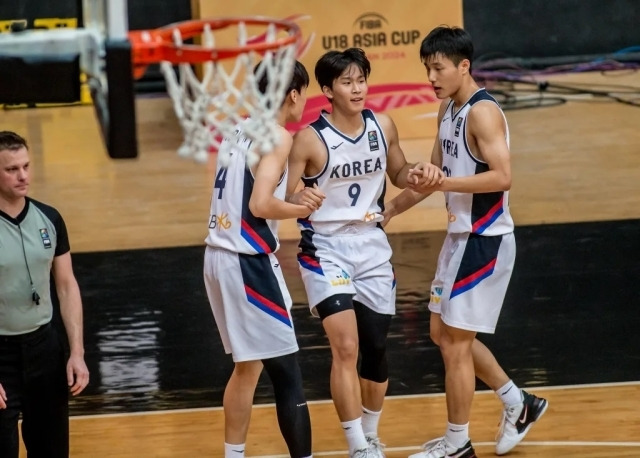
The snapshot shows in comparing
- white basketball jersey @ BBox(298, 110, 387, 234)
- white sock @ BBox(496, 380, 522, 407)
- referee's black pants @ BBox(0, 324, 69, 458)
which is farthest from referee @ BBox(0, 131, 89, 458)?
white sock @ BBox(496, 380, 522, 407)

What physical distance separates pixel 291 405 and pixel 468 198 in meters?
1.31

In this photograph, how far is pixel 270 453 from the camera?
19.0 ft

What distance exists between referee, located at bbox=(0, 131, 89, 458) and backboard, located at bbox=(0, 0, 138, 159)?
871 mm

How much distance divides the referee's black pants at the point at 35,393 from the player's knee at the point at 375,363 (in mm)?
1485

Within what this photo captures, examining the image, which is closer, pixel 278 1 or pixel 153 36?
pixel 153 36

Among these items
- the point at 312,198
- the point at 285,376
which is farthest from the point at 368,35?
the point at 285,376

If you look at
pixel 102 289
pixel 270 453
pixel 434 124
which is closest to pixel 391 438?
pixel 270 453

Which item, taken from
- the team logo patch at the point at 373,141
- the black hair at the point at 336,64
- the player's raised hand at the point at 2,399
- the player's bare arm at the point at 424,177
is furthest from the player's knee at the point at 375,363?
the player's raised hand at the point at 2,399

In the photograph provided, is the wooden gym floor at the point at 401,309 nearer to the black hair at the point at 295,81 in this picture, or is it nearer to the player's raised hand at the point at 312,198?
the player's raised hand at the point at 312,198

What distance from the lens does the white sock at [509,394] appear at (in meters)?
5.80

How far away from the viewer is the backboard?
12.5 ft

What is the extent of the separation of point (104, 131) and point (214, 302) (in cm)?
154

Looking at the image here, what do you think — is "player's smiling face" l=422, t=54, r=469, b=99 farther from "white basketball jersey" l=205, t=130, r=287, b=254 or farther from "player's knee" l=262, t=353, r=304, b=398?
"player's knee" l=262, t=353, r=304, b=398

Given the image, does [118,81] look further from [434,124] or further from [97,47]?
[434,124]
